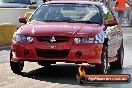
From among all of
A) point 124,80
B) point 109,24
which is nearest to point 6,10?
point 109,24

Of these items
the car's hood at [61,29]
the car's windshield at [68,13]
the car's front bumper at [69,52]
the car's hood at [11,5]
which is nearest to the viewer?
the car's front bumper at [69,52]

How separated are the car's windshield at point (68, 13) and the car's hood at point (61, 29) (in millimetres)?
467

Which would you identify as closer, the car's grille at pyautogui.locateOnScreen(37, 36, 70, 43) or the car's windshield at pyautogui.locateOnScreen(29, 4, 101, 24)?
the car's grille at pyautogui.locateOnScreen(37, 36, 70, 43)

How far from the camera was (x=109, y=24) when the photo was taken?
12039mm

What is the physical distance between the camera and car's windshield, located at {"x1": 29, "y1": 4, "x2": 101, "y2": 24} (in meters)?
12.1

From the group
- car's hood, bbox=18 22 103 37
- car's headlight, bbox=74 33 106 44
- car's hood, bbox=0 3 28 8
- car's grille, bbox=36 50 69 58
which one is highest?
car's hood, bbox=18 22 103 37

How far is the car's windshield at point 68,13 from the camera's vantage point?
478 inches

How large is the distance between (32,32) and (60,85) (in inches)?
55.2

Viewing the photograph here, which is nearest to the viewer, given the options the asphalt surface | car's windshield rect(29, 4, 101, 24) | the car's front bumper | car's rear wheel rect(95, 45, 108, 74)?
the asphalt surface

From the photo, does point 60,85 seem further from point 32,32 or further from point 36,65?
point 36,65

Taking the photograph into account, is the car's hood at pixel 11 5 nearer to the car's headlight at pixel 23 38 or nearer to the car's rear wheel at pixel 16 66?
the car's rear wheel at pixel 16 66

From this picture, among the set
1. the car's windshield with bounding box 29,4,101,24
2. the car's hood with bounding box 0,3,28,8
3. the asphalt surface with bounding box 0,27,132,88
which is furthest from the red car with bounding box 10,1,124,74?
the car's hood with bounding box 0,3,28,8

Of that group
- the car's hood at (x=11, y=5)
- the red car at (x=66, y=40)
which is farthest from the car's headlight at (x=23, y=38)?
the car's hood at (x=11, y=5)

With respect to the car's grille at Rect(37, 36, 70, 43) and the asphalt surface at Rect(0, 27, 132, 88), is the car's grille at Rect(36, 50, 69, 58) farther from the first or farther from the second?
the asphalt surface at Rect(0, 27, 132, 88)
